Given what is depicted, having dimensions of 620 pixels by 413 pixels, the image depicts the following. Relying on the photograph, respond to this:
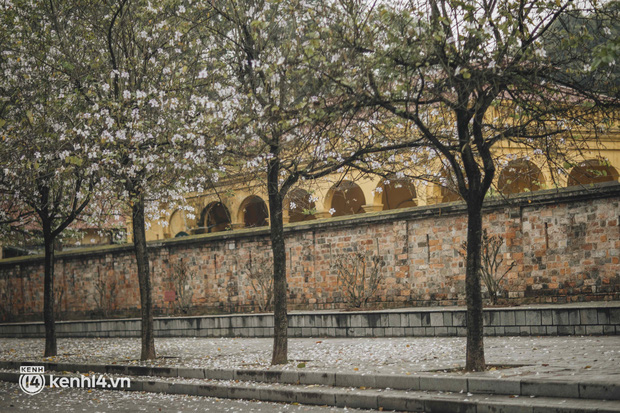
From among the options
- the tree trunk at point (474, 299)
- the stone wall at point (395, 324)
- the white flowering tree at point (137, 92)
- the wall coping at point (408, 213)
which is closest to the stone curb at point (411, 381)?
the tree trunk at point (474, 299)

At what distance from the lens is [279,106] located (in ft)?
30.0

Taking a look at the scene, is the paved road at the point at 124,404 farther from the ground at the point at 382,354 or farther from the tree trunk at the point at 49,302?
A: the tree trunk at the point at 49,302

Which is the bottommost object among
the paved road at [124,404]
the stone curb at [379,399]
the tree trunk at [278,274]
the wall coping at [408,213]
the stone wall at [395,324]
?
the paved road at [124,404]

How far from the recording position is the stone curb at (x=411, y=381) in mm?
6878

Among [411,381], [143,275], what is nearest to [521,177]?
[411,381]

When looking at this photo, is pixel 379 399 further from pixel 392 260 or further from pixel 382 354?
pixel 392 260

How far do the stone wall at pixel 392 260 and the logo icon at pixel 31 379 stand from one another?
8138mm

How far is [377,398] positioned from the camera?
7992 millimetres

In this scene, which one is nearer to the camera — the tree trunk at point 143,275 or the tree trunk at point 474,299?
the tree trunk at point 474,299

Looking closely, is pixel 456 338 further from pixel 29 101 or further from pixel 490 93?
pixel 29 101

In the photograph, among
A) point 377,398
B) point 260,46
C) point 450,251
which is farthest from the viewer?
point 450,251

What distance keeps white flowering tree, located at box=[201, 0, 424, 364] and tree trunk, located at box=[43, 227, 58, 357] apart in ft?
18.0

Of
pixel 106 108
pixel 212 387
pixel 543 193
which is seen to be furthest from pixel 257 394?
pixel 543 193

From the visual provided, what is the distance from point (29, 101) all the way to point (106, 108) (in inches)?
80.9
